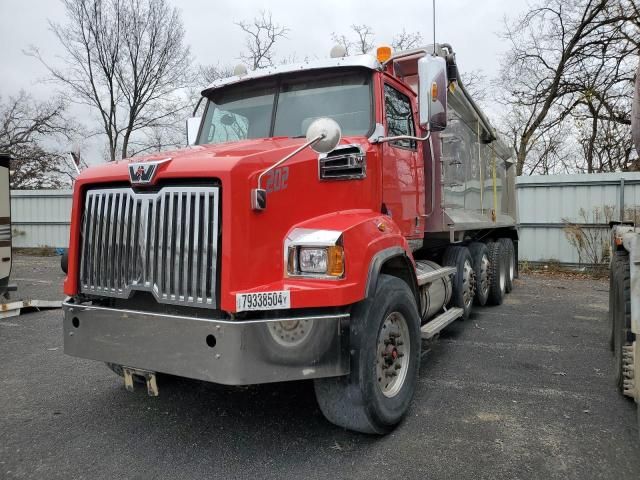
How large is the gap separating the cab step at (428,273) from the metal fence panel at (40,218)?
16.8 meters

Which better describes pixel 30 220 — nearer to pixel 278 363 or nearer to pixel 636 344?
pixel 278 363

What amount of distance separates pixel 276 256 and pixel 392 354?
1.18 metres

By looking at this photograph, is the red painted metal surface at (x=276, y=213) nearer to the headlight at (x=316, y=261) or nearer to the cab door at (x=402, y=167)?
the headlight at (x=316, y=261)

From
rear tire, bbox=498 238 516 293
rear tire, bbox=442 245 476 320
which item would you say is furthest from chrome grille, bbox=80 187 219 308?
rear tire, bbox=498 238 516 293

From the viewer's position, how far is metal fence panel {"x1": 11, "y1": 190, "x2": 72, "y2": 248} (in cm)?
1814

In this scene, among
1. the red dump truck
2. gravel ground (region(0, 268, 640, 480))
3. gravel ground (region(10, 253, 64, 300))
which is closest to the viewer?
the red dump truck

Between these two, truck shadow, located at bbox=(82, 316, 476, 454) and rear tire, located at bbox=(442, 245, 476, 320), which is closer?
truck shadow, located at bbox=(82, 316, 476, 454)

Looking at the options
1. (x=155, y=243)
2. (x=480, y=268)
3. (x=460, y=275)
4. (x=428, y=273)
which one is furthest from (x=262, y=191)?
(x=480, y=268)

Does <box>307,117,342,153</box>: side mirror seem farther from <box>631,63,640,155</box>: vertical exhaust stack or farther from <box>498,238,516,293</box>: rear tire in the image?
<box>498,238,516,293</box>: rear tire

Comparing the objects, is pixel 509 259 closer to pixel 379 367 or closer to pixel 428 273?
pixel 428 273

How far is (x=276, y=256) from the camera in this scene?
284 centimetres

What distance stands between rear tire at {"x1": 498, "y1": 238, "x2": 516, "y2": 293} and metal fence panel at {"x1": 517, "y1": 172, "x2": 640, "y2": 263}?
313cm

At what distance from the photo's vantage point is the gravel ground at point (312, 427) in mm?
2842

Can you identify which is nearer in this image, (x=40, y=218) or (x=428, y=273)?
(x=428, y=273)
